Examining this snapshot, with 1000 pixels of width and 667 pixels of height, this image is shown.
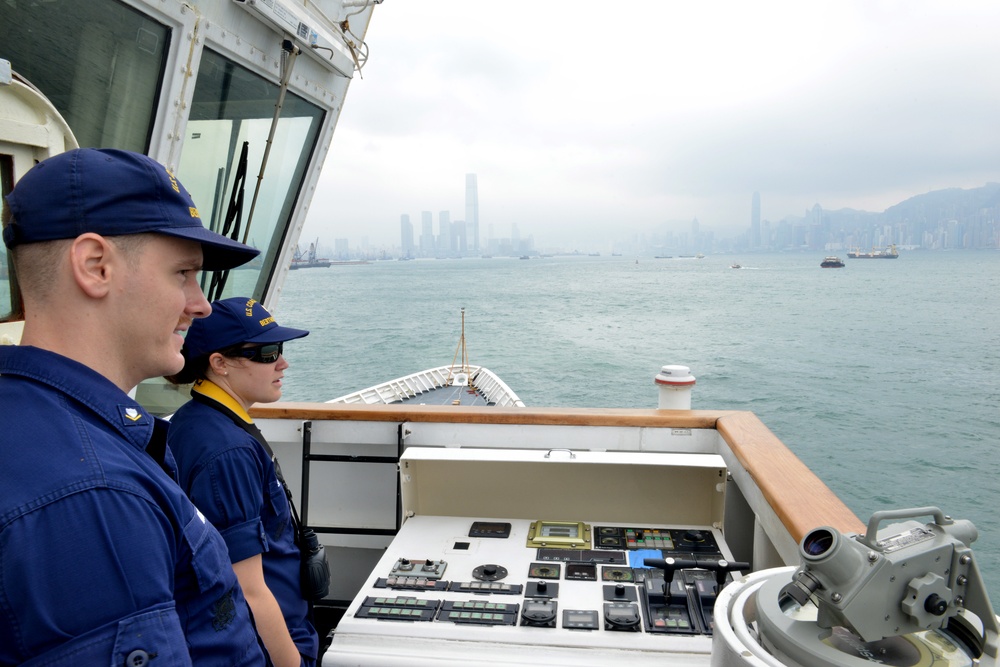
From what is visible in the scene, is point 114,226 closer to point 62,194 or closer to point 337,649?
point 62,194

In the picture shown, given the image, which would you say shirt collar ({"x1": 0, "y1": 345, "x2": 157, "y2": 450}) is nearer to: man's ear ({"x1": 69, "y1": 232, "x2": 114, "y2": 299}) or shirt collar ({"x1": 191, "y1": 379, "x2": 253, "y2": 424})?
man's ear ({"x1": 69, "y1": 232, "x2": 114, "y2": 299})

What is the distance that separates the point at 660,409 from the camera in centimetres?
346

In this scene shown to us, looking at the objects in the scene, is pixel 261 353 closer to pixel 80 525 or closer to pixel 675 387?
pixel 80 525

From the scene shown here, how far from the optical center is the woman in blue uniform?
1.85 m

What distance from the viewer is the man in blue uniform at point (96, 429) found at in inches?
33.4

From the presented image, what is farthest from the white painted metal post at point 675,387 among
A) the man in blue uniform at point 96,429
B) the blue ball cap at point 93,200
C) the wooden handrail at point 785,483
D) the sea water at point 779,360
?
the sea water at point 779,360

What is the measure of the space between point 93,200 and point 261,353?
1.18m

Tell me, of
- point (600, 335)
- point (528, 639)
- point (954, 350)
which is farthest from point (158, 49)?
point (954, 350)

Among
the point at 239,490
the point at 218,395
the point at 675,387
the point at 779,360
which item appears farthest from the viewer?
the point at 779,360

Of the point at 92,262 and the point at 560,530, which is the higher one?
the point at 92,262

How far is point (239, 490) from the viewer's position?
1869 mm

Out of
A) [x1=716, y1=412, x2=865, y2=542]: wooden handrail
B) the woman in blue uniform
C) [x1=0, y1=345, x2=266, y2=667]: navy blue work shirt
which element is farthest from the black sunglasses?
[x1=716, y1=412, x2=865, y2=542]: wooden handrail

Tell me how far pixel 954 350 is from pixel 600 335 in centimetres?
1827

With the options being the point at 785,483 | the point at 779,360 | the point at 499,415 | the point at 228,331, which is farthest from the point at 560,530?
the point at 779,360
